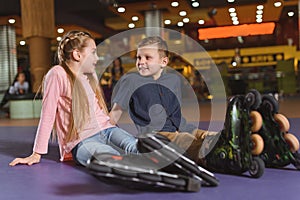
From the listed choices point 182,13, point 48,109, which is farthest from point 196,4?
point 48,109

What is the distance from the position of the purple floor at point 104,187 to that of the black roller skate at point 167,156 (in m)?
0.07

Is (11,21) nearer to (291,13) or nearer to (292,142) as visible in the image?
(291,13)

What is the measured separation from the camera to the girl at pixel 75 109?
1.75 meters

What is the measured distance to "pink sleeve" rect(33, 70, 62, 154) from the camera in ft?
5.80

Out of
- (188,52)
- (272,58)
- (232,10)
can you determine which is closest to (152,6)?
(232,10)

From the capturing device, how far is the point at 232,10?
993 centimetres

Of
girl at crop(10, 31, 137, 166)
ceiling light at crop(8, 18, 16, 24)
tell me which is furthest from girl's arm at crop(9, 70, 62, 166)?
ceiling light at crop(8, 18, 16, 24)

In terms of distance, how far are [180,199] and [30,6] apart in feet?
21.4

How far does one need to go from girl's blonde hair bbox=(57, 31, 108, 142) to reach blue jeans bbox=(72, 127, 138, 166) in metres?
0.08

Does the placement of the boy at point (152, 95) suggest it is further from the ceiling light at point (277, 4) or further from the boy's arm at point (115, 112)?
the ceiling light at point (277, 4)

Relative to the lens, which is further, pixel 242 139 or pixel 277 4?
pixel 277 4

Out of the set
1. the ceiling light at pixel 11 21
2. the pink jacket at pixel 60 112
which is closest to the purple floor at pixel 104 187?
the pink jacket at pixel 60 112

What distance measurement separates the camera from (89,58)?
6.14ft

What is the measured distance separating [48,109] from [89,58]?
300 mm
